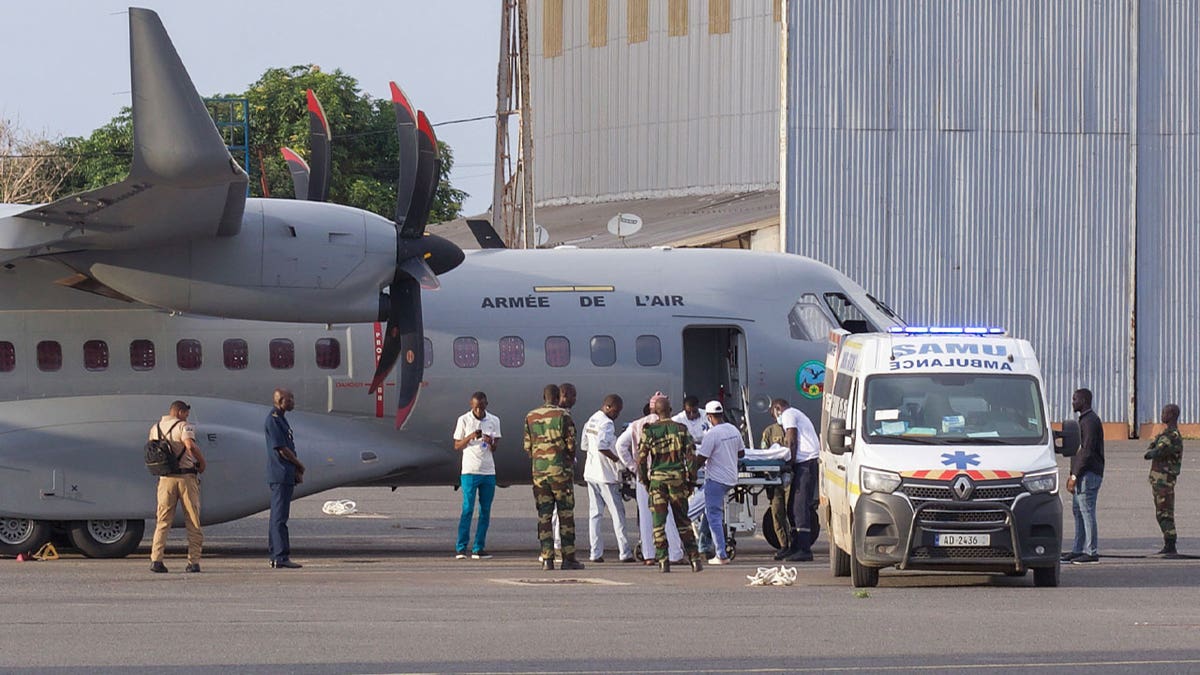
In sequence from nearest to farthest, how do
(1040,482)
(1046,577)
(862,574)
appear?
(1040,482), (862,574), (1046,577)

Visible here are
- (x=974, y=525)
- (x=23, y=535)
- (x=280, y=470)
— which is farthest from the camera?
(x=23, y=535)

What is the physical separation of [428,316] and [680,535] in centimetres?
462

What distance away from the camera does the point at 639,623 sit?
1337cm

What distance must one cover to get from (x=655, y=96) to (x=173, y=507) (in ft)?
140

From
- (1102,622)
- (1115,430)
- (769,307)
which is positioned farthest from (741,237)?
(1102,622)

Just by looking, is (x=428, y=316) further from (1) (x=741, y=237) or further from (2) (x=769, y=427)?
(1) (x=741, y=237)

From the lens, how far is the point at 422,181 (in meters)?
18.8

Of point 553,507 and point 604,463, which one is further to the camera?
point 604,463

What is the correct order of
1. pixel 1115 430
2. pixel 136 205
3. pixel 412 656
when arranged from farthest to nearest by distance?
pixel 1115 430
pixel 136 205
pixel 412 656

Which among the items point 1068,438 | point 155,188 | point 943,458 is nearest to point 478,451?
point 155,188

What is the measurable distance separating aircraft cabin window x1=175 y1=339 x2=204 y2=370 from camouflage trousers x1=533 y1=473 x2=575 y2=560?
453 cm

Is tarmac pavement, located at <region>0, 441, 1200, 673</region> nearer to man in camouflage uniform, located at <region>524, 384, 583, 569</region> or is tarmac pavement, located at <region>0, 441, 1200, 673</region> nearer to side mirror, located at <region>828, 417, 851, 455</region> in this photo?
man in camouflage uniform, located at <region>524, 384, 583, 569</region>

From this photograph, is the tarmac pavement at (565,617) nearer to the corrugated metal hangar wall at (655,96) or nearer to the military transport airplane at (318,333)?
the military transport airplane at (318,333)

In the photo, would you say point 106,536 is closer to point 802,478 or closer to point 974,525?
point 802,478
